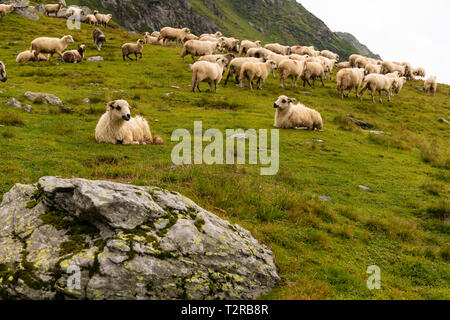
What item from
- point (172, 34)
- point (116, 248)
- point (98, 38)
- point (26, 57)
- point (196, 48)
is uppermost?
point (172, 34)

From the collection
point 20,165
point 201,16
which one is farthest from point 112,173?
point 201,16

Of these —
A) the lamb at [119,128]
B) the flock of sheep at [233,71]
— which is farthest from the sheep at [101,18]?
the lamb at [119,128]

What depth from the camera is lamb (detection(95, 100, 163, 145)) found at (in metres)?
11.2

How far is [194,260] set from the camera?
14.0ft

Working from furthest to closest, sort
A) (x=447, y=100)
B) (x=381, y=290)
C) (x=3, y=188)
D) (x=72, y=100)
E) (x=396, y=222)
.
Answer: (x=447, y=100) < (x=72, y=100) < (x=396, y=222) < (x=3, y=188) < (x=381, y=290)

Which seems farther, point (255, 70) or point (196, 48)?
point (196, 48)

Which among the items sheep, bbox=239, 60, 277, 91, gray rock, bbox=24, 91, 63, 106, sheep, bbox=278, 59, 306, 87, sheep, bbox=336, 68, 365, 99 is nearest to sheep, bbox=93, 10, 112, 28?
sheep, bbox=239, 60, 277, 91

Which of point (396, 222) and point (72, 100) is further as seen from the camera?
point (72, 100)

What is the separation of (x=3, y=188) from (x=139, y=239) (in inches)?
167

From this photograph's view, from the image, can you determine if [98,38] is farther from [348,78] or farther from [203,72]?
[348,78]

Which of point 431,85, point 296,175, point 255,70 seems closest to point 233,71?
point 255,70

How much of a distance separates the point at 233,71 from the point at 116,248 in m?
25.0

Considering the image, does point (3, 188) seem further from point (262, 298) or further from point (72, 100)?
point (72, 100)

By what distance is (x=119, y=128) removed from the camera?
1173cm
